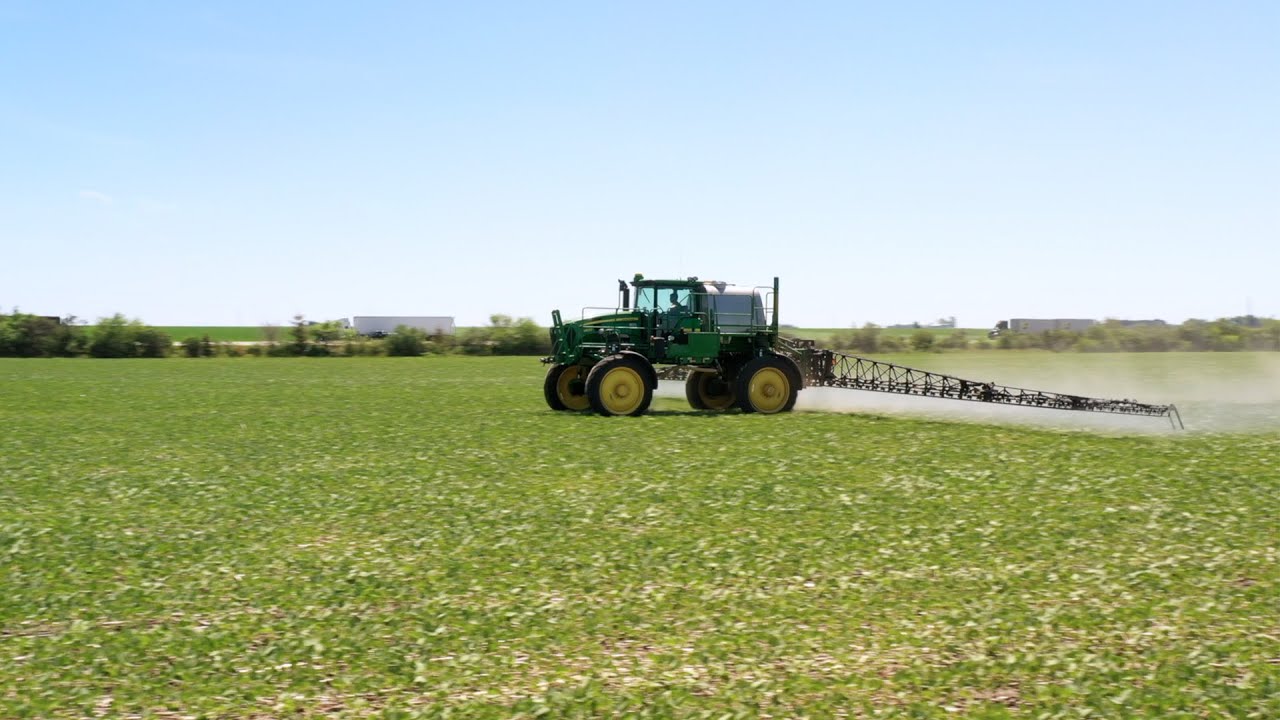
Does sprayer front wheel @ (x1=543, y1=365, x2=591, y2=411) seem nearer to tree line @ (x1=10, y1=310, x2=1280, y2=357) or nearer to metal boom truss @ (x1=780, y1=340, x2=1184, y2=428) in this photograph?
metal boom truss @ (x1=780, y1=340, x2=1184, y2=428)

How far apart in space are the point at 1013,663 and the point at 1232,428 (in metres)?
17.6

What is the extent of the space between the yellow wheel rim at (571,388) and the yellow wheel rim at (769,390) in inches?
150

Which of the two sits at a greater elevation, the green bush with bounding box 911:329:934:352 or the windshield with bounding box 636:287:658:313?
the windshield with bounding box 636:287:658:313

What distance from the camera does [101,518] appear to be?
1229 cm

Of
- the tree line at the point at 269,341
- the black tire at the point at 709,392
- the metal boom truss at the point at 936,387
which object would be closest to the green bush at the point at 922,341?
the tree line at the point at 269,341

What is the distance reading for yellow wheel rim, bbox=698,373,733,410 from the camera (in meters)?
26.0

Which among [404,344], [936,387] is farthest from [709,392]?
[404,344]

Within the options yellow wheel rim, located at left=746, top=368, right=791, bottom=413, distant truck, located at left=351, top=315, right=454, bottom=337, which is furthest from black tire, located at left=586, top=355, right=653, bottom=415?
distant truck, located at left=351, top=315, right=454, bottom=337

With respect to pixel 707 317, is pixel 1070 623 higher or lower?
lower

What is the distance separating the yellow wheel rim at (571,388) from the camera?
2528cm

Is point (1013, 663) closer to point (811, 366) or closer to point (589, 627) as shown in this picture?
point (589, 627)

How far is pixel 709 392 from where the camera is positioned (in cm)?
2616

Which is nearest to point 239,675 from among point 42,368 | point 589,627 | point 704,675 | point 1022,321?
point 589,627

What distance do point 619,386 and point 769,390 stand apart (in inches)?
134
